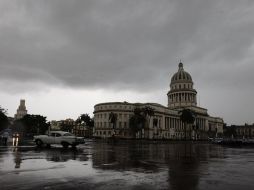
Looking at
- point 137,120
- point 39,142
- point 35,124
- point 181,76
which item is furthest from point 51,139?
point 181,76

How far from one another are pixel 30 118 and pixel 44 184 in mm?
134245

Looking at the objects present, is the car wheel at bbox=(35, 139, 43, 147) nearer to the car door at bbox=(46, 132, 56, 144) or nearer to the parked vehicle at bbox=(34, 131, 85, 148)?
the parked vehicle at bbox=(34, 131, 85, 148)

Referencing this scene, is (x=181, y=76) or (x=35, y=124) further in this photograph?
(x=181, y=76)

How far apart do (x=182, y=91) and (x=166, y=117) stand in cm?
1965

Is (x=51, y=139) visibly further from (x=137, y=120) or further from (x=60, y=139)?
(x=137, y=120)

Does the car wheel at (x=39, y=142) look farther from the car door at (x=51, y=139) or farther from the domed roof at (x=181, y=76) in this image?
the domed roof at (x=181, y=76)

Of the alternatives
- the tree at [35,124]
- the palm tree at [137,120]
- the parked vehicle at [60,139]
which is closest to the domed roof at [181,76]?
the palm tree at [137,120]

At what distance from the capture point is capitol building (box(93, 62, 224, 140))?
152 metres

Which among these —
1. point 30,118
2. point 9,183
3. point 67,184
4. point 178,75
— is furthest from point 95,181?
point 178,75

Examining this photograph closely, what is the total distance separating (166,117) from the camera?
167 metres

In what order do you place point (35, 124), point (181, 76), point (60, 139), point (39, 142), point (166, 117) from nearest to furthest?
1. point (60, 139)
2. point (39, 142)
3. point (35, 124)
4. point (166, 117)
5. point (181, 76)

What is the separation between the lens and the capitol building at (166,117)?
498 ft

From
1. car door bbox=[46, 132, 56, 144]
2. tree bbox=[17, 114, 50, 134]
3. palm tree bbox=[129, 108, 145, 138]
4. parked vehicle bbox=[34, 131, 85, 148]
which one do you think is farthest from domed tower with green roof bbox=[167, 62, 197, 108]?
car door bbox=[46, 132, 56, 144]

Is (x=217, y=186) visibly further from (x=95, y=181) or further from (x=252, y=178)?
(x=95, y=181)
